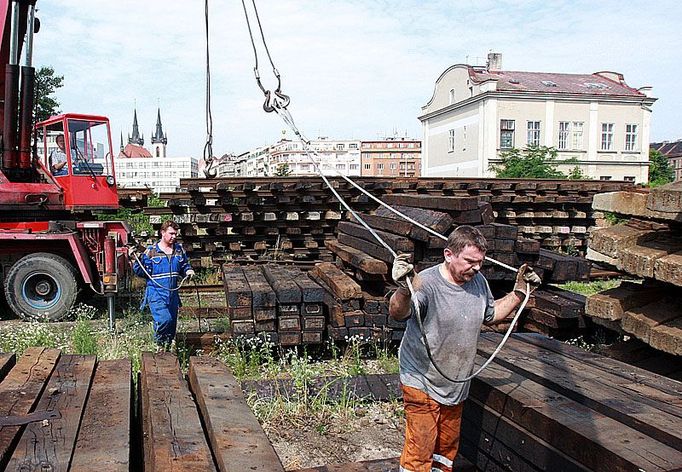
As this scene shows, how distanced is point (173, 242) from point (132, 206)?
7754mm

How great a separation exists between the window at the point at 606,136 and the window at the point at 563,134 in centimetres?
241

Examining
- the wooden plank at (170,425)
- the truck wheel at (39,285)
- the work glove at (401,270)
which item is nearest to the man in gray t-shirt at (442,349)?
the work glove at (401,270)

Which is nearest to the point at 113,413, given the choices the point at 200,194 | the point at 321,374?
the point at 321,374

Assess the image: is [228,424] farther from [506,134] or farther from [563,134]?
[563,134]

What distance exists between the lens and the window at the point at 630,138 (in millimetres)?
41500

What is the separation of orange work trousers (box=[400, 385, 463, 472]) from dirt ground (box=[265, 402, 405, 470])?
1.37 m

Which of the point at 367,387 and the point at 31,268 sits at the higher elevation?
the point at 31,268

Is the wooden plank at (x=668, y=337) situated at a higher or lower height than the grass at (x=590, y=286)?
higher

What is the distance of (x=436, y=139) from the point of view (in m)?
46.5

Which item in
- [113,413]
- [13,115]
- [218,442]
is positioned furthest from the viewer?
[13,115]

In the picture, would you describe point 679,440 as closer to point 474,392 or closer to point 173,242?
point 474,392

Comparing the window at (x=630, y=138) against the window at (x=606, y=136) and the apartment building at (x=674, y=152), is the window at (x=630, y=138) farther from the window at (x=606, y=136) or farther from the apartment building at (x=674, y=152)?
the apartment building at (x=674, y=152)

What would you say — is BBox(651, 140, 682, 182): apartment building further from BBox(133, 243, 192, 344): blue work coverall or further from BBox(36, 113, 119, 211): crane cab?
BBox(133, 243, 192, 344): blue work coverall

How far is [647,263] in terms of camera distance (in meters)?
4.72
